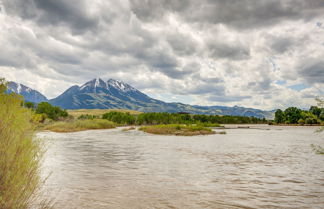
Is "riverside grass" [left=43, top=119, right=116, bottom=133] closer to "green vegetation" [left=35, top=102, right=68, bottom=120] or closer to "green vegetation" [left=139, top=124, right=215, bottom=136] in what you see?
"green vegetation" [left=139, top=124, right=215, bottom=136]

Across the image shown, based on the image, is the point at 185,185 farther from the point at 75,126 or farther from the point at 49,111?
the point at 49,111

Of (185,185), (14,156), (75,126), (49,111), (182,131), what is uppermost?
(49,111)

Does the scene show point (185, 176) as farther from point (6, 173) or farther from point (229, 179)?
point (6, 173)

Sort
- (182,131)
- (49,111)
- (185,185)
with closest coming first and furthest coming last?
(185,185), (182,131), (49,111)

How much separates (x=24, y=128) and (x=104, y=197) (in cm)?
616

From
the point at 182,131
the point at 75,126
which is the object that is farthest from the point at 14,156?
the point at 75,126

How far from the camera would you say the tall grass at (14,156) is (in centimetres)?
688

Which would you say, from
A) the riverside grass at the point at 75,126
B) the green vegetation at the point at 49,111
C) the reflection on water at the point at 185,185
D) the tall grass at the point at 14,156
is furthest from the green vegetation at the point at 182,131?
the green vegetation at the point at 49,111

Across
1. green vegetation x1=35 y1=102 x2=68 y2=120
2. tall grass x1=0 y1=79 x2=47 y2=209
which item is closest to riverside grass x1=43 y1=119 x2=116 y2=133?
green vegetation x1=35 y1=102 x2=68 y2=120

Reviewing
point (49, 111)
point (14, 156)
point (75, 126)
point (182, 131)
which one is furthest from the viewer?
point (49, 111)

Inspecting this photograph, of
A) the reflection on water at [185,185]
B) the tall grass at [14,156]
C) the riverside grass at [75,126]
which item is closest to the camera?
the tall grass at [14,156]

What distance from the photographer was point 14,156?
761cm

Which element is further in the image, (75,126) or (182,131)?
(75,126)

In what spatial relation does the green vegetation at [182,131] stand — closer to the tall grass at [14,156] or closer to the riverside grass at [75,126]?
the riverside grass at [75,126]
